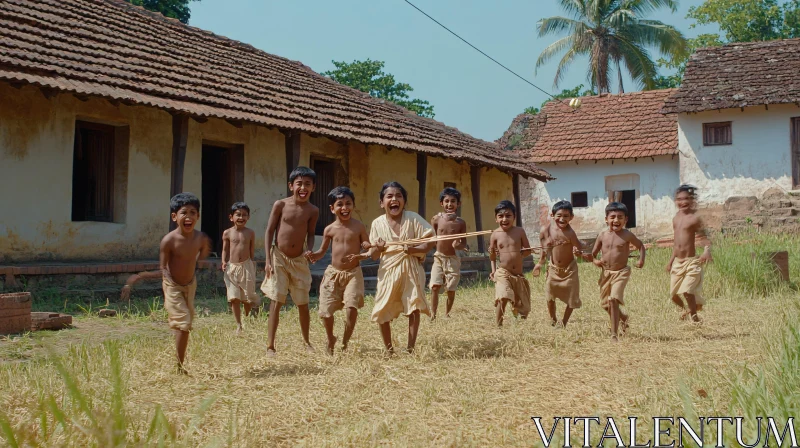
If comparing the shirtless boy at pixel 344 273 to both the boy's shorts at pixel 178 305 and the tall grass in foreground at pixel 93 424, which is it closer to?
the boy's shorts at pixel 178 305

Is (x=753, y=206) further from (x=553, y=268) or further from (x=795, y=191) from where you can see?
(x=553, y=268)

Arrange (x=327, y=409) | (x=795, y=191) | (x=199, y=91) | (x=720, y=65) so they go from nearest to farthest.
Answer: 1. (x=327, y=409)
2. (x=199, y=91)
3. (x=795, y=191)
4. (x=720, y=65)

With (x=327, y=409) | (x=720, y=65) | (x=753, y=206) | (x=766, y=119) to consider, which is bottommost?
(x=327, y=409)

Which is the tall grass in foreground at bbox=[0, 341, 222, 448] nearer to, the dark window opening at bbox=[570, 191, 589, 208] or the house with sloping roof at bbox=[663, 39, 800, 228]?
the house with sloping roof at bbox=[663, 39, 800, 228]

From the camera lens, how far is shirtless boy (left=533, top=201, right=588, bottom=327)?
7711 mm

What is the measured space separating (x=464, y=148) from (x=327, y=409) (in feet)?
44.1

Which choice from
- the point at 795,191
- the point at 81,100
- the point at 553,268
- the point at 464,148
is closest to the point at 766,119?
the point at 795,191

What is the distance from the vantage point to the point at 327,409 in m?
4.26

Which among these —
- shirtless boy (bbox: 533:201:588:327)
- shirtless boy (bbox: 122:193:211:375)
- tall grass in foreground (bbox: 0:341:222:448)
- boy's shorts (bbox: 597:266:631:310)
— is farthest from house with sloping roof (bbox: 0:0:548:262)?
boy's shorts (bbox: 597:266:631:310)

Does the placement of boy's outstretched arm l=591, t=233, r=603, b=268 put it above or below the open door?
below

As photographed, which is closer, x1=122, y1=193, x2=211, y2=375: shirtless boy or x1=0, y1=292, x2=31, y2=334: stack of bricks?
x1=122, y1=193, x2=211, y2=375: shirtless boy

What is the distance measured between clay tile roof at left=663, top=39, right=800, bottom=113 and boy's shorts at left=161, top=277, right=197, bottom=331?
18.8 meters

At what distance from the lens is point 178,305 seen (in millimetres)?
5449

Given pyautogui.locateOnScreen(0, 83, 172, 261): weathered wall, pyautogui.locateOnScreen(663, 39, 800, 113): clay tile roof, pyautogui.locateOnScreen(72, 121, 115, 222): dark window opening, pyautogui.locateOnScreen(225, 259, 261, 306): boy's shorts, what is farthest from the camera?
pyautogui.locateOnScreen(663, 39, 800, 113): clay tile roof
